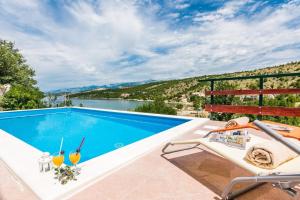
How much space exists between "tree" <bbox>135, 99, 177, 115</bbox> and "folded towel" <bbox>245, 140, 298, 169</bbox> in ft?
24.6

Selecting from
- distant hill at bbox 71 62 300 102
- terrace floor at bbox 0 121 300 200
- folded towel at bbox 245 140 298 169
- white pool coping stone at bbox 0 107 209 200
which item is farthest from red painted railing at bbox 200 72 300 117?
distant hill at bbox 71 62 300 102

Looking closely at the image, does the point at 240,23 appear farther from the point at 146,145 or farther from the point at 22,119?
the point at 22,119

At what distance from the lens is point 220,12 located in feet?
33.2

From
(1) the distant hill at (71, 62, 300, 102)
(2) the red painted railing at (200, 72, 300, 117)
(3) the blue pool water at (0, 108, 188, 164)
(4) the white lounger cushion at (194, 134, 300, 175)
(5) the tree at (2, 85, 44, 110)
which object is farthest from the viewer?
(1) the distant hill at (71, 62, 300, 102)

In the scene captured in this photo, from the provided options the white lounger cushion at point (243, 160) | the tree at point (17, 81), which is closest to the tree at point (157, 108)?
the tree at point (17, 81)

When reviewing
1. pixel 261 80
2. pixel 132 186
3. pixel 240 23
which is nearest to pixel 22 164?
pixel 132 186

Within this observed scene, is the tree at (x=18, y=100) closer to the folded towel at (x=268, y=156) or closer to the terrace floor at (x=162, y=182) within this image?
the terrace floor at (x=162, y=182)

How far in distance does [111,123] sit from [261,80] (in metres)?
5.46

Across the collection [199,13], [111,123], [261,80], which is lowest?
[111,123]

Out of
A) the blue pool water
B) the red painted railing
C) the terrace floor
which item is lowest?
the blue pool water

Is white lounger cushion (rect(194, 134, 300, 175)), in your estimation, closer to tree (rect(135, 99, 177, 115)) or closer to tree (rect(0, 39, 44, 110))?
tree (rect(135, 99, 177, 115))

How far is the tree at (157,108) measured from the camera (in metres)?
9.26

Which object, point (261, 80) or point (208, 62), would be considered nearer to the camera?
point (261, 80)

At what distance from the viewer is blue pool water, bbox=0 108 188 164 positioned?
501 cm
